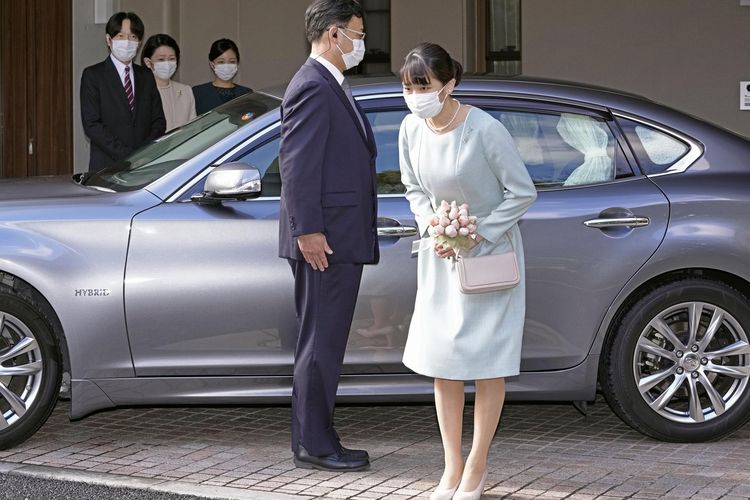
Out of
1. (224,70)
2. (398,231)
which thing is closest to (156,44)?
(224,70)

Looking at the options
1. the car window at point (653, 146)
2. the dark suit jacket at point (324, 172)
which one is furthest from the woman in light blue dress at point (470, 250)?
the car window at point (653, 146)

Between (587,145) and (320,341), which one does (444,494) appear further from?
(587,145)

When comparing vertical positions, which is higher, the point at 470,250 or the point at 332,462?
the point at 470,250

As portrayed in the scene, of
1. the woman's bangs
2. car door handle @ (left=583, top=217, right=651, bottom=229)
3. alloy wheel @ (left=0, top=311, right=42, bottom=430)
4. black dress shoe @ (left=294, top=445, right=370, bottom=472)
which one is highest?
the woman's bangs

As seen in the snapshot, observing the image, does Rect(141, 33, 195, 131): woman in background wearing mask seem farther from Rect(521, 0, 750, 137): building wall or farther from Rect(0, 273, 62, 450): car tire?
Rect(521, 0, 750, 137): building wall

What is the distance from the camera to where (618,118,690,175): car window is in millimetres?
6445

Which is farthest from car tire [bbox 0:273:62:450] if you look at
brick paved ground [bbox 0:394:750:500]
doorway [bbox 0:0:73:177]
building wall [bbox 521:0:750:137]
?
doorway [bbox 0:0:73:177]

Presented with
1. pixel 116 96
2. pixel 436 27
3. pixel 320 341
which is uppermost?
pixel 436 27

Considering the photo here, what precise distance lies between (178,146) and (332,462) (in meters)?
1.76

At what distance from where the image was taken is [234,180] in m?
5.93

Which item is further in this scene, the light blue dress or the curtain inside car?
the curtain inside car

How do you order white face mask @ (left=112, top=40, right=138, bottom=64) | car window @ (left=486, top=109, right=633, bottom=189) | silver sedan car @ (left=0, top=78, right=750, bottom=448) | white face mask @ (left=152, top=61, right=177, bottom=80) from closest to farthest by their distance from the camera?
silver sedan car @ (left=0, top=78, right=750, bottom=448) < car window @ (left=486, top=109, right=633, bottom=189) < white face mask @ (left=112, top=40, right=138, bottom=64) < white face mask @ (left=152, top=61, right=177, bottom=80)

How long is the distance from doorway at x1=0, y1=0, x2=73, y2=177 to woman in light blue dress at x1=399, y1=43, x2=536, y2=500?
8.33m

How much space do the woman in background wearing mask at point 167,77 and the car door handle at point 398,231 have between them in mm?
3505
